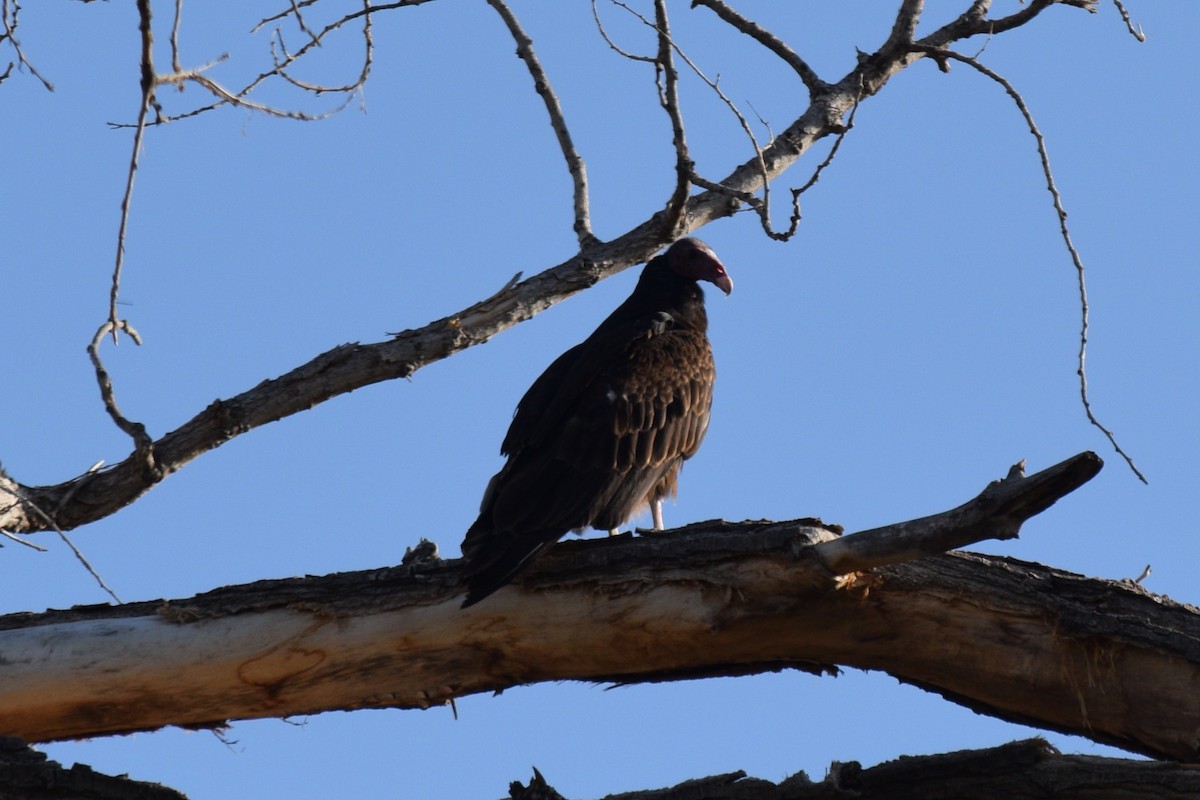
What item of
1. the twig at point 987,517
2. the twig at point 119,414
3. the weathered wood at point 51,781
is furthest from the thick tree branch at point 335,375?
the twig at point 987,517

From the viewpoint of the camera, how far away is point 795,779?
3148mm

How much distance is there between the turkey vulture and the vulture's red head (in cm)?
16

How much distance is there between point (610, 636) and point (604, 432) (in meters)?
1.04

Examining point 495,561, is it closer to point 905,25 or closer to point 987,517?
point 987,517

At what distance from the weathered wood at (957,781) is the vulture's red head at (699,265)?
9.10ft

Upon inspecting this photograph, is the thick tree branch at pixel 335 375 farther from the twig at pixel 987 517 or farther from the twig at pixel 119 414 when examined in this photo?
the twig at pixel 987 517

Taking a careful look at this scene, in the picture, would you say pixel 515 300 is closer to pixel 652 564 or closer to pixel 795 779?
pixel 652 564

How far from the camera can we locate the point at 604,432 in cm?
461

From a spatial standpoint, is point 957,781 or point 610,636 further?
point 610,636

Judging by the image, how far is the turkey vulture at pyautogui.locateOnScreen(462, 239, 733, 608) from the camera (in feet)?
13.4

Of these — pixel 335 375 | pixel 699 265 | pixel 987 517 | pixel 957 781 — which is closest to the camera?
pixel 987 517

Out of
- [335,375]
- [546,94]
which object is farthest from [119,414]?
[546,94]

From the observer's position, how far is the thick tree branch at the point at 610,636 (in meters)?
3.45

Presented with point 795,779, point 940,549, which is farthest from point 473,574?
point 940,549
